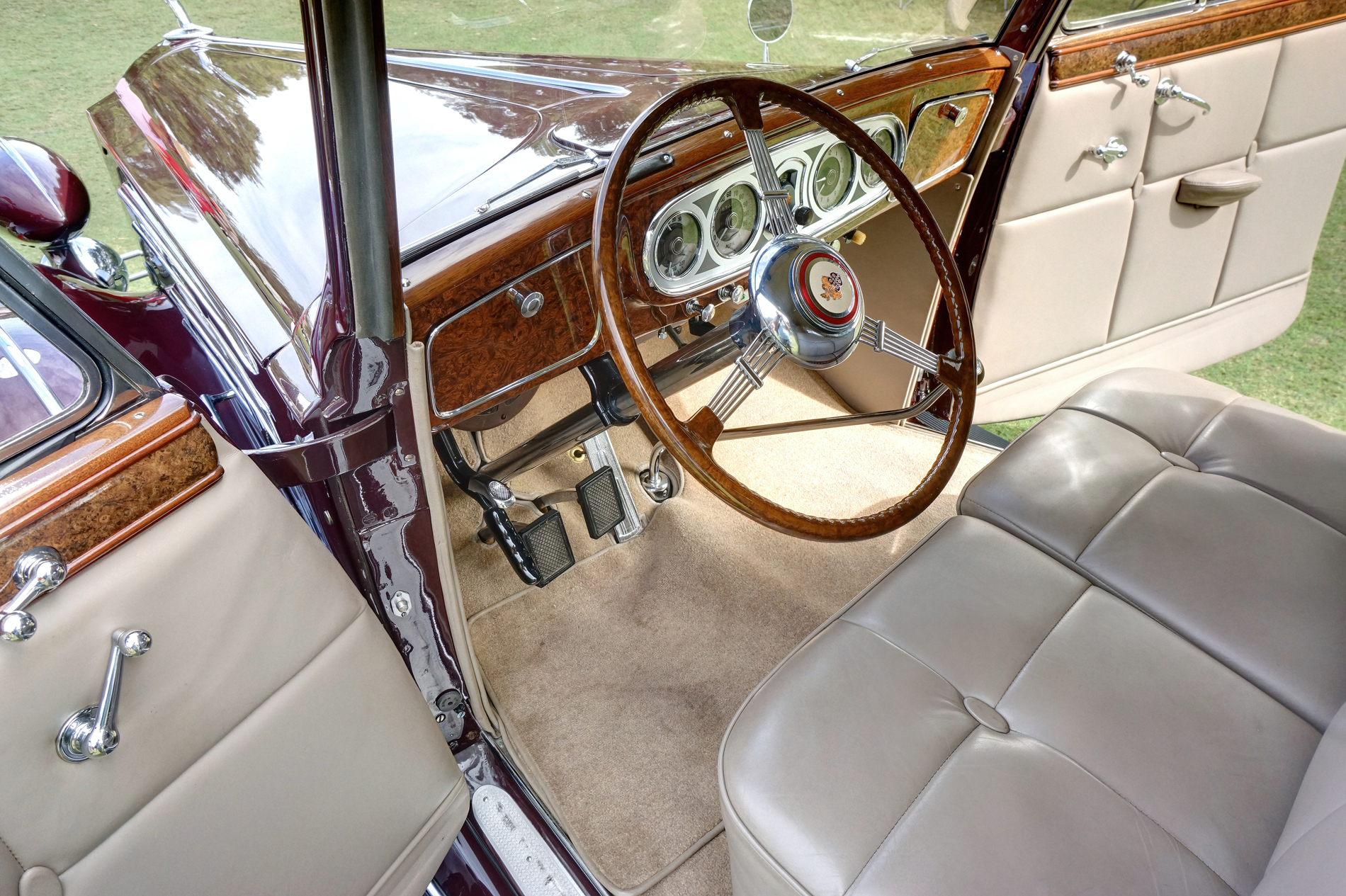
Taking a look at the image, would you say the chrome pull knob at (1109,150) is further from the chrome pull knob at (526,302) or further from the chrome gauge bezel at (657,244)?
the chrome pull knob at (526,302)

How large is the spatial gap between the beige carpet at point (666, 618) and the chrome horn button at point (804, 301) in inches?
31.4

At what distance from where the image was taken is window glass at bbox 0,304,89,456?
2.33 ft

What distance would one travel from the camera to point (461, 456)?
5.43 ft

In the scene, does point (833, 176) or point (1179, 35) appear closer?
point (833, 176)

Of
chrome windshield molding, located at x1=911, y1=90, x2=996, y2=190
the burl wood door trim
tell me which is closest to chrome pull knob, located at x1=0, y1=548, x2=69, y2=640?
the burl wood door trim

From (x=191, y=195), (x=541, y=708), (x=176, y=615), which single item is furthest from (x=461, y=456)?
(x=176, y=615)

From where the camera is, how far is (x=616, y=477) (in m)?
1.80

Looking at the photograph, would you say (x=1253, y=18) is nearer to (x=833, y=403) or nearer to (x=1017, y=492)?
(x=833, y=403)

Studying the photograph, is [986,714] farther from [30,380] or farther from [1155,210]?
[1155,210]

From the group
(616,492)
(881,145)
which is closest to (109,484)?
(616,492)

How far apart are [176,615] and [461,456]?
3.11 ft

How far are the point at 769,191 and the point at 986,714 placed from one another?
72 cm

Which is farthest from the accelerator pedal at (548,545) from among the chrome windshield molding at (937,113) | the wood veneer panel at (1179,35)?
the wood veneer panel at (1179,35)

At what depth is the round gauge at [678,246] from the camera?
1235 millimetres
